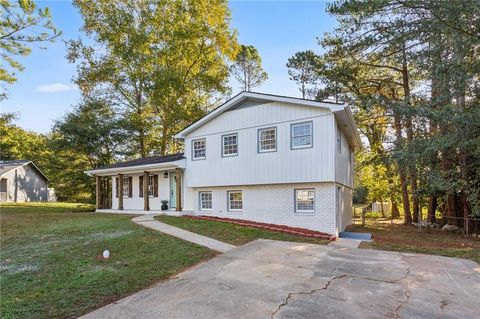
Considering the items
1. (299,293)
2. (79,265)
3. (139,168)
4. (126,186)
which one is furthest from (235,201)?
(299,293)

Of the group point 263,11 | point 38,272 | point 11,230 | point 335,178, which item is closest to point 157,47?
point 263,11

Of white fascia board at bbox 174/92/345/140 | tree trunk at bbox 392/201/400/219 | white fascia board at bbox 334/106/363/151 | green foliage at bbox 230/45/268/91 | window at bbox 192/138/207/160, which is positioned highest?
green foliage at bbox 230/45/268/91

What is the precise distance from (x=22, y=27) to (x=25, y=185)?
90.4 ft

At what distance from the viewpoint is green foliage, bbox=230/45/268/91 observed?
96.5 feet

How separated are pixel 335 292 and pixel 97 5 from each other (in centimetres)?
2731

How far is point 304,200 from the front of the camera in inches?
496

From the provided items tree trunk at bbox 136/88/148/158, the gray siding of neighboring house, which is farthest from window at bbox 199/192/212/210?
the gray siding of neighboring house

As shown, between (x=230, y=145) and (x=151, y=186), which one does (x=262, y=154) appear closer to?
(x=230, y=145)

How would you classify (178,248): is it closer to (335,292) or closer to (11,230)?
(335,292)

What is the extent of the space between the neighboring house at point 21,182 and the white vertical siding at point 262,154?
83.8 ft

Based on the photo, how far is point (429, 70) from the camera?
12195mm

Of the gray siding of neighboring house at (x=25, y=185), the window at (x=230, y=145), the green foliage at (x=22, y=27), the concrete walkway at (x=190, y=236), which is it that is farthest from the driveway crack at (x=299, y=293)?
the gray siding of neighboring house at (x=25, y=185)

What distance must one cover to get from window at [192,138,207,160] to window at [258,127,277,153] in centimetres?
323

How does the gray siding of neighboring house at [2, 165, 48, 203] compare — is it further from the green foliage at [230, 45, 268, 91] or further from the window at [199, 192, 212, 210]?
the window at [199, 192, 212, 210]
